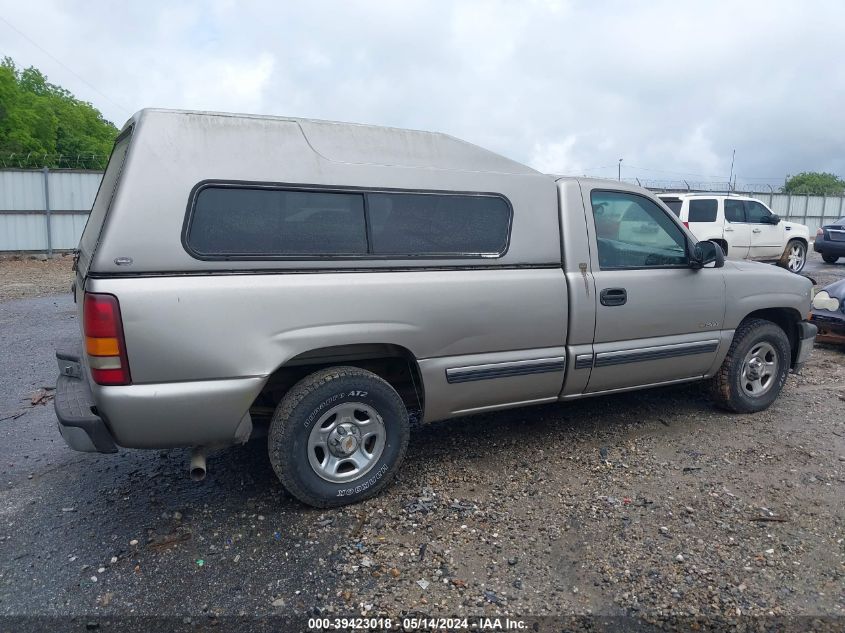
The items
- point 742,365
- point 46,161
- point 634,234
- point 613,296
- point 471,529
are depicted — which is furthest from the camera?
point 46,161

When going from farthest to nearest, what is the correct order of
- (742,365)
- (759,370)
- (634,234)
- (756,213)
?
(756,213) < (759,370) < (742,365) < (634,234)

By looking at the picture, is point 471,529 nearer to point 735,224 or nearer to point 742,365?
point 742,365

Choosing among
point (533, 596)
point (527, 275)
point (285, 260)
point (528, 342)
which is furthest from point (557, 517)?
point (285, 260)

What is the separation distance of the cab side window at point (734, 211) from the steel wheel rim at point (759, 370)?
9762 mm

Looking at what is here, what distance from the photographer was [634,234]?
445 centimetres

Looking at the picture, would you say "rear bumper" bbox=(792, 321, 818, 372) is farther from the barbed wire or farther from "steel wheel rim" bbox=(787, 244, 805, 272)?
the barbed wire

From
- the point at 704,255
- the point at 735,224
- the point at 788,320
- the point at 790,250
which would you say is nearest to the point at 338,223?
the point at 704,255

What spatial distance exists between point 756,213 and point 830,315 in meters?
8.08

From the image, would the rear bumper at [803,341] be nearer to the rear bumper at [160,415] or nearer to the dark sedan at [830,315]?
the dark sedan at [830,315]

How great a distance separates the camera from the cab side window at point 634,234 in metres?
4.29

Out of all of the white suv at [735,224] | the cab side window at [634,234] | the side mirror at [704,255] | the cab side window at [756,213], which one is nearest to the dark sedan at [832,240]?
the white suv at [735,224]

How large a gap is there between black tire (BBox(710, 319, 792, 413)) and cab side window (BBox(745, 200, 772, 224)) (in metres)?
10.2

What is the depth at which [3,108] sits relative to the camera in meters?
42.7

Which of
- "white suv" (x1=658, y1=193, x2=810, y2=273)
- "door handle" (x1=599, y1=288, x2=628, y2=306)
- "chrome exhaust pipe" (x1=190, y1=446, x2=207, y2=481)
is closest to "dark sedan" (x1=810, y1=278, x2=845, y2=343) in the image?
"door handle" (x1=599, y1=288, x2=628, y2=306)
